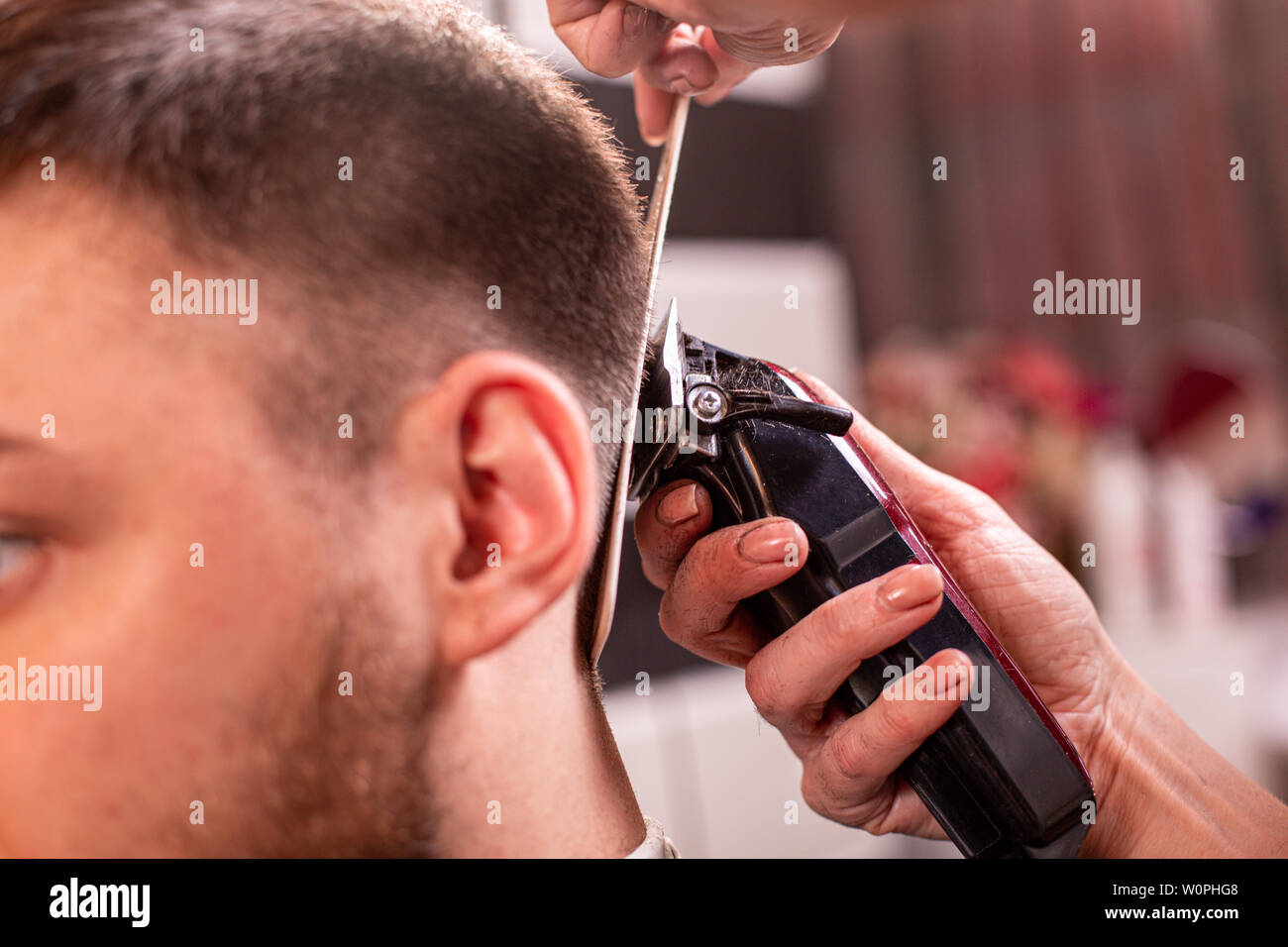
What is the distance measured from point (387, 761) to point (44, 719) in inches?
7.1

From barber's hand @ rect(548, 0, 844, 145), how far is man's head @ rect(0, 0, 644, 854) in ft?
0.48

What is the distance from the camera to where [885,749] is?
0.69 meters

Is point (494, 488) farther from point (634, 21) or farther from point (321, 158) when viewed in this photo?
point (634, 21)

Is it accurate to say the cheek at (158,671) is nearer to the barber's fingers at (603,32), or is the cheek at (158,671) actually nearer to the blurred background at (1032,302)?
the barber's fingers at (603,32)

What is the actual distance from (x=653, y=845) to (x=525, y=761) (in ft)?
0.45

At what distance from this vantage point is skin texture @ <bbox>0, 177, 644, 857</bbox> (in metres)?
0.53

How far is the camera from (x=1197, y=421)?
227cm

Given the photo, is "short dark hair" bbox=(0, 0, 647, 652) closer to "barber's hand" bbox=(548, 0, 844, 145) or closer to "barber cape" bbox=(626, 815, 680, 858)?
"barber's hand" bbox=(548, 0, 844, 145)

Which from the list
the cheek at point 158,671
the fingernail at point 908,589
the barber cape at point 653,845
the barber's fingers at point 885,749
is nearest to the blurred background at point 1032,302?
the barber's fingers at point 885,749

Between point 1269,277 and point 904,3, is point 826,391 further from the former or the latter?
point 1269,277

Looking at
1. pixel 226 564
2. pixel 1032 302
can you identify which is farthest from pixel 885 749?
pixel 1032 302

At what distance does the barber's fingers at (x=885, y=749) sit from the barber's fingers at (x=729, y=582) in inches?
4.1

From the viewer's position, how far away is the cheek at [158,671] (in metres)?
0.53

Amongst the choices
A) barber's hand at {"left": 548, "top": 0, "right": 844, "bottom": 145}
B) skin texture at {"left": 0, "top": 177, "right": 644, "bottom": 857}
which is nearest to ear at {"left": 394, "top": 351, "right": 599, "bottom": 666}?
skin texture at {"left": 0, "top": 177, "right": 644, "bottom": 857}
